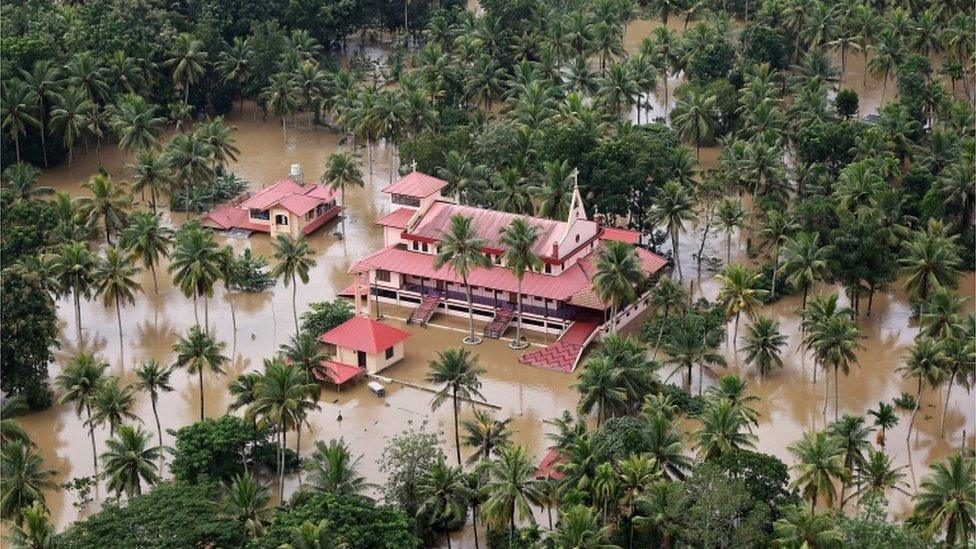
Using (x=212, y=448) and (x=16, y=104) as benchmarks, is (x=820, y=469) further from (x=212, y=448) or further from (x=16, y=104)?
(x=16, y=104)

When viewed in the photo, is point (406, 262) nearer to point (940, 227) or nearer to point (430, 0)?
point (940, 227)

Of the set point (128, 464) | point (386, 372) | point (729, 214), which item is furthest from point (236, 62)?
point (128, 464)

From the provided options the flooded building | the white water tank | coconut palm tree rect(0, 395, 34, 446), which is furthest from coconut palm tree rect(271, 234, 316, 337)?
the white water tank

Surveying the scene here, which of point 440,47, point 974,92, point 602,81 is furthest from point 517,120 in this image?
point 974,92

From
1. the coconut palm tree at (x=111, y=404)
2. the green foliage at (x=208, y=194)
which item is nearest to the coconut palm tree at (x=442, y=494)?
the coconut palm tree at (x=111, y=404)

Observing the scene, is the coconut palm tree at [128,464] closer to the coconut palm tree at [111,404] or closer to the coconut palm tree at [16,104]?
the coconut palm tree at [111,404]

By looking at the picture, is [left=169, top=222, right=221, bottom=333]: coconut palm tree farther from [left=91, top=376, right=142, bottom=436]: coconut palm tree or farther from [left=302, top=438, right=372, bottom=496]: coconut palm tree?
[left=302, top=438, right=372, bottom=496]: coconut palm tree

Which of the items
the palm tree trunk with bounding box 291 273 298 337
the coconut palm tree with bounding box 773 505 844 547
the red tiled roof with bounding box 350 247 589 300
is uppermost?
the red tiled roof with bounding box 350 247 589 300
